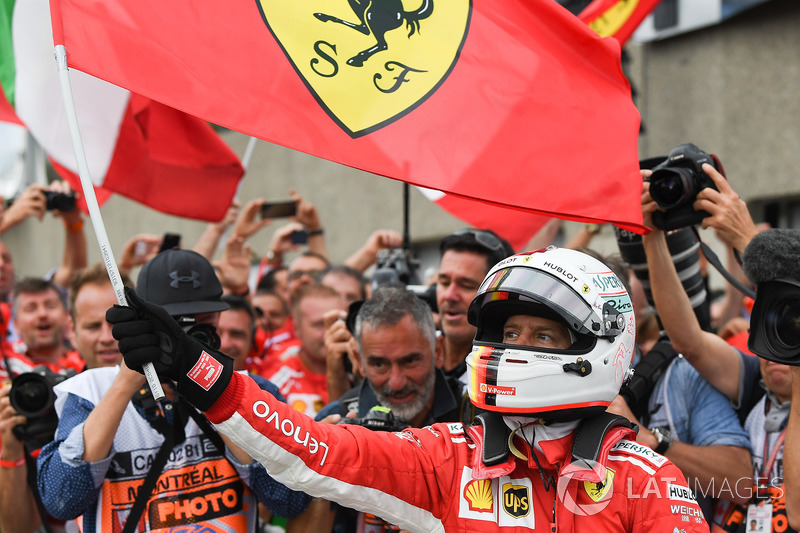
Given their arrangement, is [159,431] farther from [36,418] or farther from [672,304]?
[672,304]

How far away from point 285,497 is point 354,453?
2.97 feet

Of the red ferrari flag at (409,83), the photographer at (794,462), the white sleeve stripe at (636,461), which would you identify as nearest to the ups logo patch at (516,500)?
the white sleeve stripe at (636,461)

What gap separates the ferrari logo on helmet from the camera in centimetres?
311

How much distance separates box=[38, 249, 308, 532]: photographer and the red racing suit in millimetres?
842

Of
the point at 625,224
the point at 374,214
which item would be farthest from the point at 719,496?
the point at 374,214

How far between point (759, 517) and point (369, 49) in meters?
2.37

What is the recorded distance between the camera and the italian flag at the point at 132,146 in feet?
16.0

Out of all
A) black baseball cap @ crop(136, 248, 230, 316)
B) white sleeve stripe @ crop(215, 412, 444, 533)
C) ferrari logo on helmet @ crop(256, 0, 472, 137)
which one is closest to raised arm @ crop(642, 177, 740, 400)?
ferrari logo on helmet @ crop(256, 0, 472, 137)

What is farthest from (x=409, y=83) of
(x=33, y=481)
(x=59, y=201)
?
(x=59, y=201)

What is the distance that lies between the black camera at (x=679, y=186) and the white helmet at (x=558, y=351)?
2.78 feet

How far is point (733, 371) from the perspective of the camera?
3.74m

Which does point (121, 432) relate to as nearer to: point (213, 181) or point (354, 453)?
point (354, 453)

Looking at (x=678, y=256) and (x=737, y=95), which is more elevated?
(x=737, y=95)

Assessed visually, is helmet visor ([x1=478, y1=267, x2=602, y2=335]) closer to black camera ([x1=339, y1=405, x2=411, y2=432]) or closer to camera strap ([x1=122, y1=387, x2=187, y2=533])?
black camera ([x1=339, y1=405, x2=411, y2=432])
